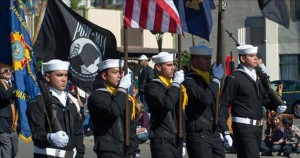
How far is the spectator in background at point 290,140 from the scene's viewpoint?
16.1m

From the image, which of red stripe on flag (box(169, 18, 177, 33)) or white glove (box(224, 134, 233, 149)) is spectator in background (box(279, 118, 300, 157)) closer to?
white glove (box(224, 134, 233, 149))

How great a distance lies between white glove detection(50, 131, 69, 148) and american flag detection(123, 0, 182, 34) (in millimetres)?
2188

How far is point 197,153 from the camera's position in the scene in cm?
983

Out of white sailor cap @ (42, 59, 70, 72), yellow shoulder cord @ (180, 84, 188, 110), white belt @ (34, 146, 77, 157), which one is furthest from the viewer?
yellow shoulder cord @ (180, 84, 188, 110)

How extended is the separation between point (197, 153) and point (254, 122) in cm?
134

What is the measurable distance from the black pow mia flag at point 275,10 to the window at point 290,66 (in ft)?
105

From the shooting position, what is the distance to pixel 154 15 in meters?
9.59

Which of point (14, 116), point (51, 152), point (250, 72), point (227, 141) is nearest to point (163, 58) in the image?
point (227, 141)

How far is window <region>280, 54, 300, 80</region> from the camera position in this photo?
4334cm

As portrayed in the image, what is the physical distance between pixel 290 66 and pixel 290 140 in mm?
27981

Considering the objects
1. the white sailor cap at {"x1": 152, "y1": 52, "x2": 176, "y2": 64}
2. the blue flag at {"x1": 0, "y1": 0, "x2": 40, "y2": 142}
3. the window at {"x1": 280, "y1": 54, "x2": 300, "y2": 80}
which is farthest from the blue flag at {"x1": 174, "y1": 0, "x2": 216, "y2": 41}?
the window at {"x1": 280, "y1": 54, "x2": 300, "y2": 80}

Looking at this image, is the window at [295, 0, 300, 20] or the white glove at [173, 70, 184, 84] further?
the window at [295, 0, 300, 20]

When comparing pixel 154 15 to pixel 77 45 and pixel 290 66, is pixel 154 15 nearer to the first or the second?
pixel 77 45

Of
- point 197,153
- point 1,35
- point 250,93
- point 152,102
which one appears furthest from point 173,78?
point 1,35
